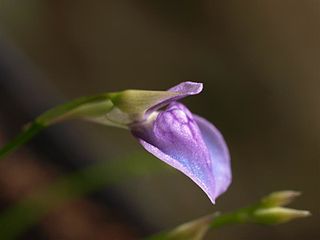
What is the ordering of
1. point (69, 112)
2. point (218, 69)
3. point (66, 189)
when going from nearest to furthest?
point (69, 112) → point (66, 189) → point (218, 69)

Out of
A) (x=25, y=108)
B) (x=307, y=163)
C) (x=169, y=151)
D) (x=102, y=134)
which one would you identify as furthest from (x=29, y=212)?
(x=307, y=163)

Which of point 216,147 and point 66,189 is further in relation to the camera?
point 66,189

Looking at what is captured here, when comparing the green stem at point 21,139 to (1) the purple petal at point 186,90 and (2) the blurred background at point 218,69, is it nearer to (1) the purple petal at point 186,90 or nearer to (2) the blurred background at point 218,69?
(1) the purple petal at point 186,90

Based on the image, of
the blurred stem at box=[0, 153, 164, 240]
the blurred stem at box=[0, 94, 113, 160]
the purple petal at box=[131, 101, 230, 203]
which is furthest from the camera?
the blurred stem at box=[0, 153, 164, 240]

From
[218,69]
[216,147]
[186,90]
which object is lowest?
[218,69]

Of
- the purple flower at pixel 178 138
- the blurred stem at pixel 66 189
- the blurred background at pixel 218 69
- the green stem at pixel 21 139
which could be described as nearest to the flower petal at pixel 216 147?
the purple flower at pixel 178 138

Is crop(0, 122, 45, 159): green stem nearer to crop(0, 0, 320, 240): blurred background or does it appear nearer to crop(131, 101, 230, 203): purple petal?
crop(131, 101, 230, 203): purple petal

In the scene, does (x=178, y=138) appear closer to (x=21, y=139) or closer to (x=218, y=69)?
(x=21, y=139)

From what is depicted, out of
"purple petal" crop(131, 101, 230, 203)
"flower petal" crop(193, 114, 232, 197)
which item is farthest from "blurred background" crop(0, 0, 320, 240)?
"purple petal" crop(131, 101, 230, 203)

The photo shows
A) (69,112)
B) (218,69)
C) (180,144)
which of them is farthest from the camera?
(218,69)

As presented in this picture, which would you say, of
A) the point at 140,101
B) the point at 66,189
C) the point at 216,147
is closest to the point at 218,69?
the point at 66,189
